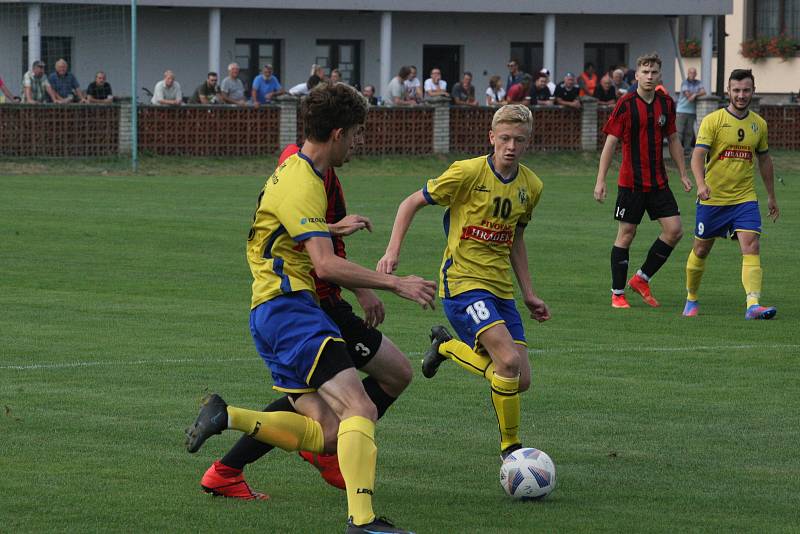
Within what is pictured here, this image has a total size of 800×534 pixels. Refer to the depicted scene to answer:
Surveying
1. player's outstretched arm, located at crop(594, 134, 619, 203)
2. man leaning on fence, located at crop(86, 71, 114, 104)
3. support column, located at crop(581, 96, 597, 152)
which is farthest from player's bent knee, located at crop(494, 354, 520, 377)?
support column, located at crop(581, 96, 597, 152)

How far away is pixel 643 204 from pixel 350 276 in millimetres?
8224

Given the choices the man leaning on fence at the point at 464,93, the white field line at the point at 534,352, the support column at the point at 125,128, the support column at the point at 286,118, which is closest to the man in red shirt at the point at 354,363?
the white field line at the point at 534,352

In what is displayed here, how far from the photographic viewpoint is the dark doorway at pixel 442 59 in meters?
45.0

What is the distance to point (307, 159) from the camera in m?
6.13

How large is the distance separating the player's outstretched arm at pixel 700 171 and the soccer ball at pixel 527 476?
6435 mm

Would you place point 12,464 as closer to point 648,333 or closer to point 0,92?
point 648,333

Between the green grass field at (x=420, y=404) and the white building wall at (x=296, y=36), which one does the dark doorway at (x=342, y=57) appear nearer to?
the white building wall at (x=296, y=36)

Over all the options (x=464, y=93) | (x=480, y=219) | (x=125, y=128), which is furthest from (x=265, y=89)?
(x=480, y=219)

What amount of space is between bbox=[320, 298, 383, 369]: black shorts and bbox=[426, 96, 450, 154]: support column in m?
29.3

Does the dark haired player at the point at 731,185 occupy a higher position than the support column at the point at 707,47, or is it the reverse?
the support column at the point at 707,47

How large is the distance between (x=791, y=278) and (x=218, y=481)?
10.8 metres

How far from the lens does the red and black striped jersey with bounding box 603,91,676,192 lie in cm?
1359

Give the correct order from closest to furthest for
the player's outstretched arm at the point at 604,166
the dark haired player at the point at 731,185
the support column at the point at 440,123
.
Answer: the dark haired player at the point at 731,185 < the player's outstretched arm at the point at 604,166 < the support column at the point at 440,123

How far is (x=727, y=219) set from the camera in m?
13.2
